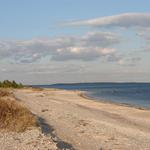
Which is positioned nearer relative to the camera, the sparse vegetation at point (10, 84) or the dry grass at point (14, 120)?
the dry grass at point (14, 120)

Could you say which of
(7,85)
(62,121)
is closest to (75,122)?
(62,121)

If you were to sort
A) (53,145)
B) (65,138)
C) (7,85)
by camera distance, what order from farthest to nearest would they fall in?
(7,85), (65,138), (53,145)

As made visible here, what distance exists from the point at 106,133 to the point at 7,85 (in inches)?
3489

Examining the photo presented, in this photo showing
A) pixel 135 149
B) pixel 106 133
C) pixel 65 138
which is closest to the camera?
pixel 135 149

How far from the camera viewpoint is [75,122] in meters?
25.4

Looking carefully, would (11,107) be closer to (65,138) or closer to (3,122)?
(3,122)

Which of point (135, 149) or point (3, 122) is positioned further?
point (3, 122)

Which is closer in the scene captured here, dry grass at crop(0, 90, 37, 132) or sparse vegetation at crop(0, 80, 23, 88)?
dry grass at crop(0, 90, 37, 132)

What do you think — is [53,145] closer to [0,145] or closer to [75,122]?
[0,145]

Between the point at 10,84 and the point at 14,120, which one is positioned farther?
the point at 10,84

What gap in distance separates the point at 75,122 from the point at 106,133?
15.0ft

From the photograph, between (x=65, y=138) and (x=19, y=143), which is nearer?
(x=19, y=143)

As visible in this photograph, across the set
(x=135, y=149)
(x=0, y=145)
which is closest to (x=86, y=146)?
(x=135, y=149)

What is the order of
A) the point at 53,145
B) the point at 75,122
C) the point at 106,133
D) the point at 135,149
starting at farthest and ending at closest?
the point at 75,122 → the point at 106,133 → the point at 135,149 → the point at 53,145
